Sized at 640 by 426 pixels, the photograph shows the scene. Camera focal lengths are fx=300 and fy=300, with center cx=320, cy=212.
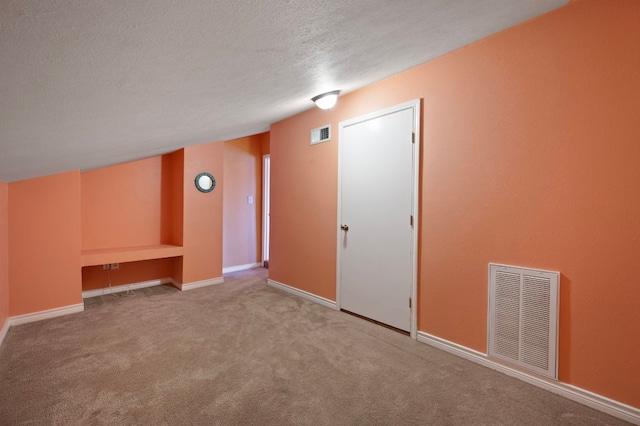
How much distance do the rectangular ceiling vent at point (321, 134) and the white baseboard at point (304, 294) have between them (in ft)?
6.05

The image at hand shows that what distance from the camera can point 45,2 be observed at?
0.70 meters

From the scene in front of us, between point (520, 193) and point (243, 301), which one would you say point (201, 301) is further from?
point (520, 193)

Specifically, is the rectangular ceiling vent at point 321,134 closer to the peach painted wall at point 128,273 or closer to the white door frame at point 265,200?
the white door frame at point 265,200

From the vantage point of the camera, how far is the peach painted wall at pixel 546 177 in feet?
5.52

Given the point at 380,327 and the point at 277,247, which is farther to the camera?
the point at 277,247

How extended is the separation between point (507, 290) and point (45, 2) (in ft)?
8.53

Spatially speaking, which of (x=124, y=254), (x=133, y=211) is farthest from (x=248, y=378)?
(x=133, y=211)

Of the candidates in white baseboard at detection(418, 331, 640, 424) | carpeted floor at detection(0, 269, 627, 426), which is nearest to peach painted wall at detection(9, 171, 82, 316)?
carpeted floor at detection(0, 269, 627, 426)

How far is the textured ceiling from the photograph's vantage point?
85 centimetres

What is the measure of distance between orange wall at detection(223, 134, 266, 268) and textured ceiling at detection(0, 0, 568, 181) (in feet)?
9.15

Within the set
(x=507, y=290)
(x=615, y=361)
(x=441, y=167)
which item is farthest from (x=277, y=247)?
(x=615, y=361)

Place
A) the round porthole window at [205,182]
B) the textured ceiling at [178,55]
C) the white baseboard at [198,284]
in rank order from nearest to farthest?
the textured ceiling at [178,55] → the white baseboard at [198,284] → the round porthole window at [205,182]

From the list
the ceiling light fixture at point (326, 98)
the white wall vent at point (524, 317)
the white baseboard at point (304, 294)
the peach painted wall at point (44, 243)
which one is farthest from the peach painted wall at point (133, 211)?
the white wall vent at point (524, 317)

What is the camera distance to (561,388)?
186cm
